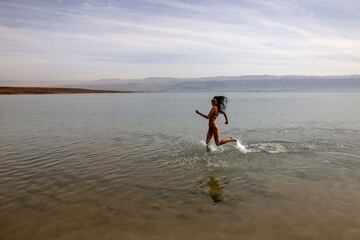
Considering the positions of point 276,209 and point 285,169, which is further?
→ point 285,169

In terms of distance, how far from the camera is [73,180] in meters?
11.7

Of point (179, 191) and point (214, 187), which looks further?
point (214, 187)

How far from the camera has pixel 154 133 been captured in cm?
2403

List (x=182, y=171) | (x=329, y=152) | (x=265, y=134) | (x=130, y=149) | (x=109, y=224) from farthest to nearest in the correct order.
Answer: (x=265, y=134) → (x=130, y=149) → (x=329, y=152) → (x=182, y=171) → (x=109, y=224)

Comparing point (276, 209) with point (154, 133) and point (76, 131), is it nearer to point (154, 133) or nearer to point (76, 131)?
point (154, 133)

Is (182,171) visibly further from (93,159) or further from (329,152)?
(329,152)

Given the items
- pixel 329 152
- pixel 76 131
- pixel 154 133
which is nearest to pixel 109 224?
pixel 329 152

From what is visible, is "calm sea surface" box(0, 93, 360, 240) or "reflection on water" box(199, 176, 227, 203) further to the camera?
"reflection on water" box(199, 176, 227, 203)

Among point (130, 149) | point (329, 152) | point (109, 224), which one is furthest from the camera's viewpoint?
point (130, 149)

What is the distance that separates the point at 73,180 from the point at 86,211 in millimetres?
3170

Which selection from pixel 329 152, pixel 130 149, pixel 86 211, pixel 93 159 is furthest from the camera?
pixel 130 149

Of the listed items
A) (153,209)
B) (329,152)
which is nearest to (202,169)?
(153,209)

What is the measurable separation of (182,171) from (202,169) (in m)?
0.79

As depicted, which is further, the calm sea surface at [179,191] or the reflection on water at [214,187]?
the reflection on water at [214,187]
